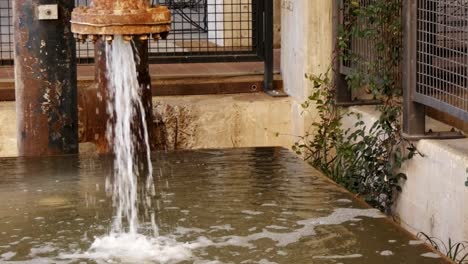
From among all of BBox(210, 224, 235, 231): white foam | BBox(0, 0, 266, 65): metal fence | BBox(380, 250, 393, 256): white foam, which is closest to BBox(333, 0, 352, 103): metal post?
BBox(0, 0, 266, 65): metal fence

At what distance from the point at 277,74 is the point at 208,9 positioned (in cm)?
176

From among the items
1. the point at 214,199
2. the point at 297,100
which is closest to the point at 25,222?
the point at 214,199

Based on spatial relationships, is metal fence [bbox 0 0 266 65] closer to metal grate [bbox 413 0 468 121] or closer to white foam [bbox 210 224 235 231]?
metal grate [bbox 413 0 468 121]

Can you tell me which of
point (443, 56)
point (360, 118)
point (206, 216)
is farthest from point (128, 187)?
point (360, 118)

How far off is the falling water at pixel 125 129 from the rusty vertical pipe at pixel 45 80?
304 millimetres

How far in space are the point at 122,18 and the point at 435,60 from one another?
327cm

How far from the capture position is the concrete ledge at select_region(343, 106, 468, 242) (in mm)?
7344

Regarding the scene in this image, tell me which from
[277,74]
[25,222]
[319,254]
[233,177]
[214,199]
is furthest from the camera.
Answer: [277,74]

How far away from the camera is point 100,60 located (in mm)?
9094

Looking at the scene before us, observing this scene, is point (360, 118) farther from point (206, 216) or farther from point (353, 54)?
point (206, 216)

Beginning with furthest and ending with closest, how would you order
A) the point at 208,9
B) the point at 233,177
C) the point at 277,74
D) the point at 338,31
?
the point at 208,9
the point at 277,74
the point at 338,31
the point at 233,177

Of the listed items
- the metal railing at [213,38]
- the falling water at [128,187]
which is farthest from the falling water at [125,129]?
the metal railing at [213,38]

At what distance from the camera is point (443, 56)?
7953 mm

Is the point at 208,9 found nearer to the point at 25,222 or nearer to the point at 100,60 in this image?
the point at 100,60
